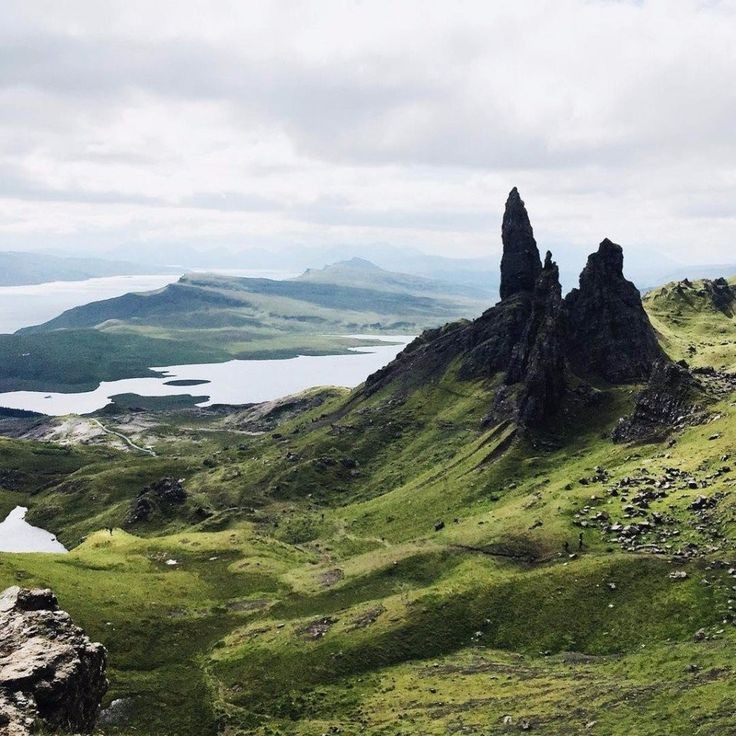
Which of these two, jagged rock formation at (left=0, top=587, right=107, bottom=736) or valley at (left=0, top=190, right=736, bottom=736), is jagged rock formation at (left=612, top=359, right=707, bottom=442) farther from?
jagged rock formation at (left=0, top=587, right=107, bottom=736)

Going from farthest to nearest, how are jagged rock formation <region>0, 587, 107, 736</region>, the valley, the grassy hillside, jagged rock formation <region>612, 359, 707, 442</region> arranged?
1. jagged rock formation <region>612, 359, 707, 442</region>
2. the valley
3. the grassy hillside
4. jagged rock formation <region>0, 587, 107, 736</region>

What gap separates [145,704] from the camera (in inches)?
3529

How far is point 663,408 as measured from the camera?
539ft

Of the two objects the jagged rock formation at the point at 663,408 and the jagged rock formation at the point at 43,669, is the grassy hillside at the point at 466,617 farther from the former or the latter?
the jagged rock formation at the point at 43,669

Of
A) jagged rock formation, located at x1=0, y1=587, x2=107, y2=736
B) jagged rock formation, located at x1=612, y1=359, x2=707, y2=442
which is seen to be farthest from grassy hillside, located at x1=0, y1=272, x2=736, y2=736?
jagged rock formation, located at x1=0, y1=587, x2=107, y2=736

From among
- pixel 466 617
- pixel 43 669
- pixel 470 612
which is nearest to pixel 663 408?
pixel 470 612

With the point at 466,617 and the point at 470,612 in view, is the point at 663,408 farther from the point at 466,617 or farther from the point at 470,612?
the point at 466,617

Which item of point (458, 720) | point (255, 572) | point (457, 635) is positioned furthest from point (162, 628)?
point (458, 720)

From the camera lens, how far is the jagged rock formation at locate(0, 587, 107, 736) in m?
40.4

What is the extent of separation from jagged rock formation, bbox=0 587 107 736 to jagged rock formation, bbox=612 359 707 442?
140683 mm

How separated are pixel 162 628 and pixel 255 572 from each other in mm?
32184

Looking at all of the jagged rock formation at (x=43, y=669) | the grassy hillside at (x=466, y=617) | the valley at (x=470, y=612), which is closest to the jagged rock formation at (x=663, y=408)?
the valley at (x=470, y=612)

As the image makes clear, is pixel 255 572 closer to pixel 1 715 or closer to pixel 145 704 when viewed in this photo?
pixel 145 704

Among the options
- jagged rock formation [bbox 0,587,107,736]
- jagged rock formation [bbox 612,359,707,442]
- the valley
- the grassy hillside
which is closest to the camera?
jagged rock formation [bbox 0,587,107,736]
